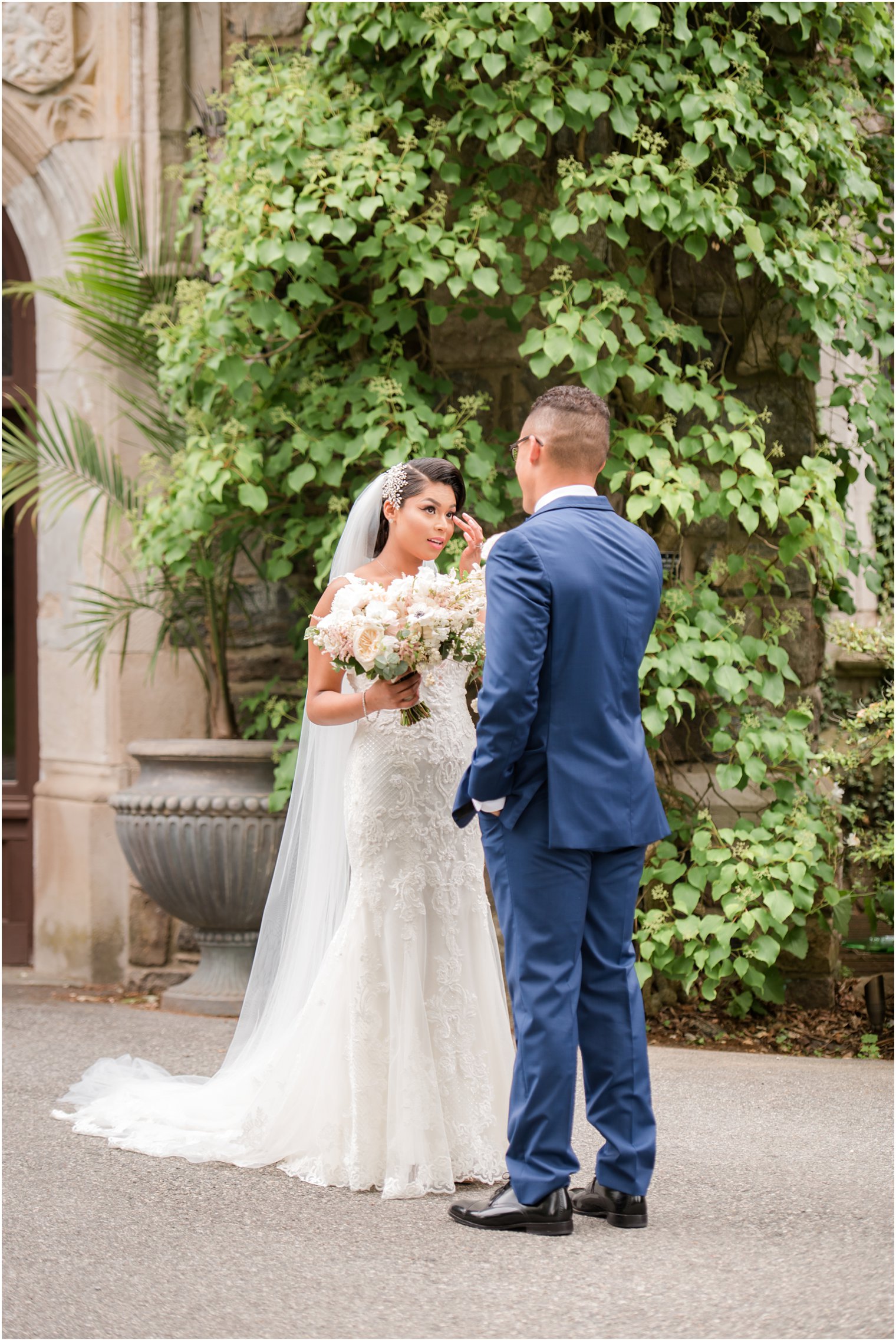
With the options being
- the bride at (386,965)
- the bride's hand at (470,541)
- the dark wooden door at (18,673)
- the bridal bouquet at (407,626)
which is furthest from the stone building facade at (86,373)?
the bridal bouquet at (407,626)

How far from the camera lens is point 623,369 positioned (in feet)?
16.3

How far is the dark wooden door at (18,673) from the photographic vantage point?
21.8 ft

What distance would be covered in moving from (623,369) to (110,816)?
2945 millimetres

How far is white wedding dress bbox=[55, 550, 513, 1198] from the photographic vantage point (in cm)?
340

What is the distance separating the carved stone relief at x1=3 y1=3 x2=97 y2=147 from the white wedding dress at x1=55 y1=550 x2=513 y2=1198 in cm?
395

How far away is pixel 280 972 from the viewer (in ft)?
12.7

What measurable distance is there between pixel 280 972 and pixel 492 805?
121 cm

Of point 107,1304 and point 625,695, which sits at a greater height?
point 625,695

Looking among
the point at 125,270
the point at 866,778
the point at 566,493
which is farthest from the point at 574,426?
the point at 125,270

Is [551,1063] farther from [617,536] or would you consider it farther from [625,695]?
[617,536]

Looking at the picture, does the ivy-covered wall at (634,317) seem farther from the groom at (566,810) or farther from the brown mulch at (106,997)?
the groom at (566,810)

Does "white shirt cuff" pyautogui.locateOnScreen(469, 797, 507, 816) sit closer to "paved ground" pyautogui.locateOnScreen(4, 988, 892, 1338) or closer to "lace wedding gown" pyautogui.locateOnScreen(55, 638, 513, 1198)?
"lace wedding gown" pyautogui.locateOnScreen(55, 638, 513, 1198)

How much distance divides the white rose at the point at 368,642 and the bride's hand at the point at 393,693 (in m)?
0.15

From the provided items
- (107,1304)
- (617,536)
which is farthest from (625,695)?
(107,1304)
